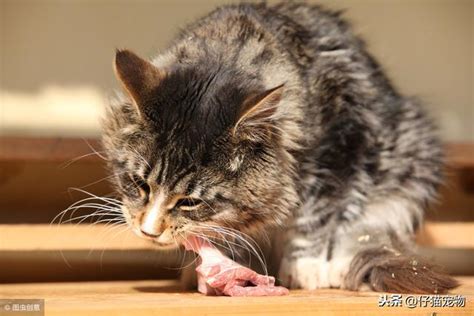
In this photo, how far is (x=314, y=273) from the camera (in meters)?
2.00

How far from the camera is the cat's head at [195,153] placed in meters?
1.70

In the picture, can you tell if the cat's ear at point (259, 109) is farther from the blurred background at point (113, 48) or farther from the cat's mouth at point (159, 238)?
the blurred background at point (113, 48)

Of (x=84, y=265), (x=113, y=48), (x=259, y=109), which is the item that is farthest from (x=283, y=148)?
(x=113, y=48)

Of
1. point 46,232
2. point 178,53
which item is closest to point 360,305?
point 178,53

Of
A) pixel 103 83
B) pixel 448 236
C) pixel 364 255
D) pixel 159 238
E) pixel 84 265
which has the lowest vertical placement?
pixel 84 265

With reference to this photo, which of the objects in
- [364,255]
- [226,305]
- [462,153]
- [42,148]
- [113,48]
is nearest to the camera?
[226,305]

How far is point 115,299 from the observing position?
170 centimetres

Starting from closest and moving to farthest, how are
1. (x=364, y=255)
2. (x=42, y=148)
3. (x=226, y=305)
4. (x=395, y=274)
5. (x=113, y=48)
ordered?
(x=226, y=305), (x=395, y=274), (x=364, y=255), (x=42, y=148), (x=113, y=48)

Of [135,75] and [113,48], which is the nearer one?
[135,75]

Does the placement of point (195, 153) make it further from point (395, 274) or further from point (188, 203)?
point (395, 274)

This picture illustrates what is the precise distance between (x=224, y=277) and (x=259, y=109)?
15.2 inches

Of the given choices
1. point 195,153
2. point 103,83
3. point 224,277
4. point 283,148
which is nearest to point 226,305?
point 224,277

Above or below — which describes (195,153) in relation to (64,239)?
above

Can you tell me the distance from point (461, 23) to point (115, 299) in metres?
2.02
